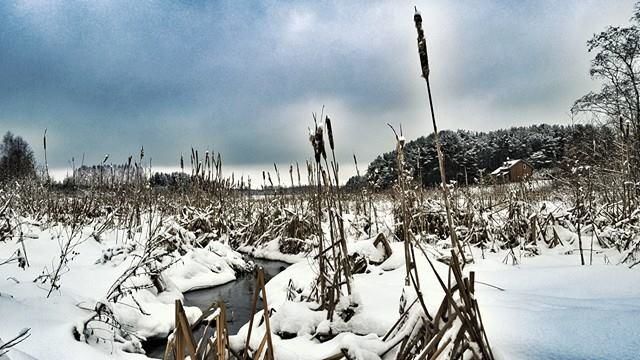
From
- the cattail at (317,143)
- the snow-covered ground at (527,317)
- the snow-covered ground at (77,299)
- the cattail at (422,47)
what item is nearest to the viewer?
the snow-covered ground at (527,317)

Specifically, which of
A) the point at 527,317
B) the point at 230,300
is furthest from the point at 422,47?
the point at 230,300

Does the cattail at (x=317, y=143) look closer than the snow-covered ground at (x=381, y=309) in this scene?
No

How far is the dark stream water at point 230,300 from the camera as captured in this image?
329 centimetres

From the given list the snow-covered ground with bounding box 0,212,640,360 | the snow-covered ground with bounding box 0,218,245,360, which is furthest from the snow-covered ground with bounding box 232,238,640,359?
the snow-covered ground with bounding box 0,218,245,360

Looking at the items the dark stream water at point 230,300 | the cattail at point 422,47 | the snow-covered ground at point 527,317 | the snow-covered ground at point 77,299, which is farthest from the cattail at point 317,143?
the dark stream water at point 230,300

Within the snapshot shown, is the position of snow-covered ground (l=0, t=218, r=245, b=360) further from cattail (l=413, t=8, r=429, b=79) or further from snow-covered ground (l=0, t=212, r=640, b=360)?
cattail (l=413, t=8, r=429, b=79)

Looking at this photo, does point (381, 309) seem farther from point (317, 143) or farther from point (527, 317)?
point (317, 143)

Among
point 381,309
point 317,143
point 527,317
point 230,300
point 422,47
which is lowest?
point 230,300

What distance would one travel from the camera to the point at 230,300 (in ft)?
15.7

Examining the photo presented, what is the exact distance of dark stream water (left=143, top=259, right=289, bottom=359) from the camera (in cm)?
329

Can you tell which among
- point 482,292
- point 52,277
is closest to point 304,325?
point 482,292

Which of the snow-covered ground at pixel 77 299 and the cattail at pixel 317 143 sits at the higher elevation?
the cattail at pixel 317 143

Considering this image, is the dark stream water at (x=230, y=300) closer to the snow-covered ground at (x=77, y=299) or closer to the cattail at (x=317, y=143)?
the snow-covered ground at (x=77, y=299)

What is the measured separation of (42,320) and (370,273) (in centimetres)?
264
